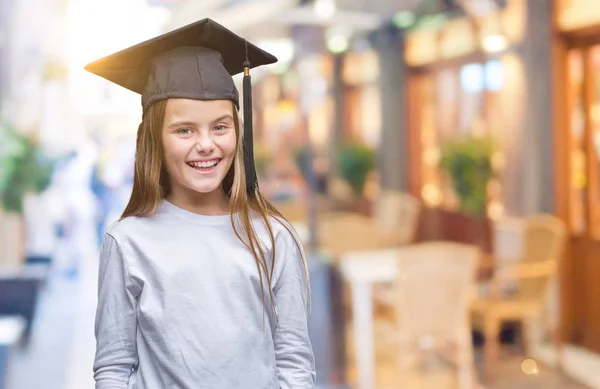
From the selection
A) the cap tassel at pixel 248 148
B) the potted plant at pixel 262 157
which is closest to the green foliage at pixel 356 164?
the potted plant at pixel 262 157

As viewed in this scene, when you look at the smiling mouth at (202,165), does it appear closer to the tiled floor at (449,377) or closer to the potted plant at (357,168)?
the tiled floor at (449,377)

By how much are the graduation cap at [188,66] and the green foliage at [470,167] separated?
3.81 m

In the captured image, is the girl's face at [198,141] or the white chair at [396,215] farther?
the white chair at [396,215]

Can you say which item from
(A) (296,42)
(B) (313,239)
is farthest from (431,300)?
(A) (296,42)

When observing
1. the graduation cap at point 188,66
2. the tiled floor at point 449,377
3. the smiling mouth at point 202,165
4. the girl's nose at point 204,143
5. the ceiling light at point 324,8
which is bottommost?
the tiled floor at point 449,377

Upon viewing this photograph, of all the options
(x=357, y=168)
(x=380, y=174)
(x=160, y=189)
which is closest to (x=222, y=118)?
(x=160, y=189)

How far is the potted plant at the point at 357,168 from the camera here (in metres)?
4.86

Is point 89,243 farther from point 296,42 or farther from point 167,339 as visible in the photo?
point 167,339

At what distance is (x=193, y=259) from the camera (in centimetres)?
127

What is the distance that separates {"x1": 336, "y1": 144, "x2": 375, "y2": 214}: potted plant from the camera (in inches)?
191

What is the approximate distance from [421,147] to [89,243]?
9.98 feet

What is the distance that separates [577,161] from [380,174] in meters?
1.32

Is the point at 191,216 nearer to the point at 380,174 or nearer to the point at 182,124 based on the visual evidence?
the point at 182,124

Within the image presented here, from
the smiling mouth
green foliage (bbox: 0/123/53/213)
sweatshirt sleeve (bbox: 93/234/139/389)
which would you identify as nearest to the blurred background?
green foliage (bbox: 0/123/53/213)
